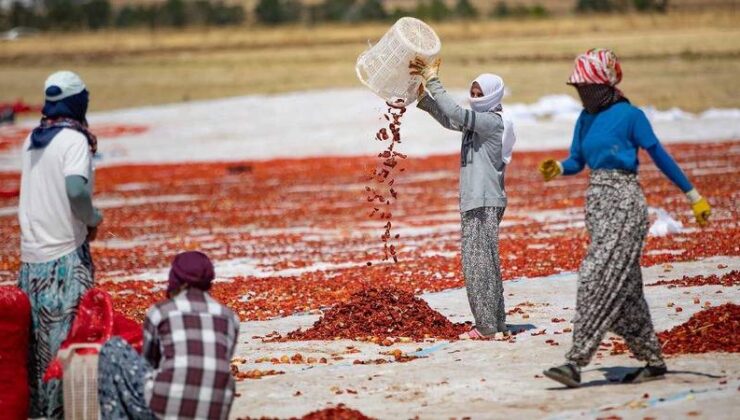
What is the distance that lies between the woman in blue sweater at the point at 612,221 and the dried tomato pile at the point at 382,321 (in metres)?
2.47

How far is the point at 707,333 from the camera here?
392 inches

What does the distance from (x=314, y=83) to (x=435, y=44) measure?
172 feet

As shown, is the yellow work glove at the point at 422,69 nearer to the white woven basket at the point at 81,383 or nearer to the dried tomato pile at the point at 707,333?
the dried tomato pile at the point at 707,333

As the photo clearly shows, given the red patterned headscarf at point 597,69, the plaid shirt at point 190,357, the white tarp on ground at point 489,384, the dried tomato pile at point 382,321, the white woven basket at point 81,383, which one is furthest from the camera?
the dried tomato pile at point 382,321

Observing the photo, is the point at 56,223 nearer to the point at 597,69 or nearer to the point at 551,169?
the point at 551,169

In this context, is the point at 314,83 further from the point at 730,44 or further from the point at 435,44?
the point at 435,44

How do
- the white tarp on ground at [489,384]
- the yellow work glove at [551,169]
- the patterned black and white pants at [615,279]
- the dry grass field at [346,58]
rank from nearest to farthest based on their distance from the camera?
1. the white tarp on ground at [489,384]
2. the patterned black and white pants at [615,279]
3. the yellow work glove at [551,169]
4. the dry grass field at [346,58]

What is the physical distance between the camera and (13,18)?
111500 millimetres

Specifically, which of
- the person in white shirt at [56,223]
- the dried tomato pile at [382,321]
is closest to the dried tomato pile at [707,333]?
the dried tomato pile at [382,321]

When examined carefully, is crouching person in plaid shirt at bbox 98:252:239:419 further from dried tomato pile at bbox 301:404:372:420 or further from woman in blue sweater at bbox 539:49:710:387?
woman in blue sweater at bbox 539:49:710:387

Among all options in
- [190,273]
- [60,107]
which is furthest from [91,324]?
[60,107]

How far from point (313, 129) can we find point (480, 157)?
35880mm

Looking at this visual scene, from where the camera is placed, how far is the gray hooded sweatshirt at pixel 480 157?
10.8m

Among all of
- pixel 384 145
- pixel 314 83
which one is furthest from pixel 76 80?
pixel 314 83
